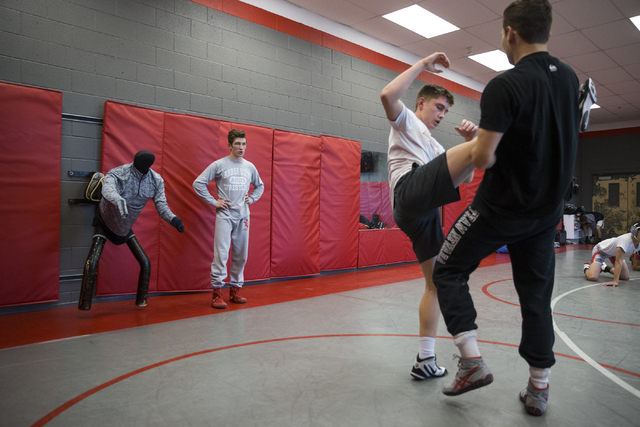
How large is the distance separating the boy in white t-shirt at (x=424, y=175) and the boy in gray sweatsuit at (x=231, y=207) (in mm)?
2492

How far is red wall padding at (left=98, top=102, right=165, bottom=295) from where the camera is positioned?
14.1 ft

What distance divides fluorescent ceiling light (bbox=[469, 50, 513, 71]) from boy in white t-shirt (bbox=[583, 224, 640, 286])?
4.34m

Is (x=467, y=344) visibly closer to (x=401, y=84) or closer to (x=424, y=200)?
(x=424, y=200)

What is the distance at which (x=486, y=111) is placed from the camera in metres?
1.61

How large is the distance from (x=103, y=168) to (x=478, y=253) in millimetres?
3849

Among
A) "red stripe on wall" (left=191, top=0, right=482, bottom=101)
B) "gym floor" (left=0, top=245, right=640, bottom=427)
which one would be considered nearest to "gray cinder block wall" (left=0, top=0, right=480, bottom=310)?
"red stripe on wall" (left=191, top=0, right=482, bottom=101)

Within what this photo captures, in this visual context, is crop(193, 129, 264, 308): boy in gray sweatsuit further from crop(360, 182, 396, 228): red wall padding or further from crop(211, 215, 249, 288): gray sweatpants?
crop(360, 182, 396, 228): red wall padding

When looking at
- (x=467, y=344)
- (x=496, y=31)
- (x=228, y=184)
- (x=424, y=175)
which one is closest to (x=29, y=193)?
(x=228, y=184)

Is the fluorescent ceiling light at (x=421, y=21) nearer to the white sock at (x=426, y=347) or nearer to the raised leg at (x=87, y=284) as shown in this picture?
the raised leg at (x=87, y=284)

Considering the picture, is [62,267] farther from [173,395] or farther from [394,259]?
[394,259]

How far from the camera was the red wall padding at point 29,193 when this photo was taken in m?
3.76

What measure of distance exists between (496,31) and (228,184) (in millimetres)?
5646

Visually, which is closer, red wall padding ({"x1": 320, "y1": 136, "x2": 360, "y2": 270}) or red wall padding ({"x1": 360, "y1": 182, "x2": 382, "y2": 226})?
red wall padding ({"x1": 320, "y1": 136, "x2": 360, "y2": 270})

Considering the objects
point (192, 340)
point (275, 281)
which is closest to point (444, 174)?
point (192, 340)
